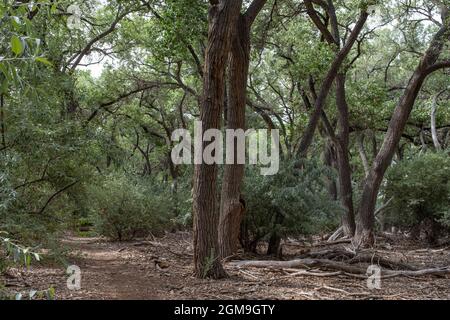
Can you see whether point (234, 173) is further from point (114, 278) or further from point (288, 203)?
point (114, 278)

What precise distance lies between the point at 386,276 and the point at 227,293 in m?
2.99

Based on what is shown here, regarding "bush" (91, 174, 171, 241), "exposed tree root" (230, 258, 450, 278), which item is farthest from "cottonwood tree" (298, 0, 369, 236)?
"bush" (91, 174, 171, 241)

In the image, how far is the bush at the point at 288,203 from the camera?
9.09 meters

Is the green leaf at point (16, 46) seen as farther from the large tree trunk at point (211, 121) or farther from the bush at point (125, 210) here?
the bush at point (125, 210)

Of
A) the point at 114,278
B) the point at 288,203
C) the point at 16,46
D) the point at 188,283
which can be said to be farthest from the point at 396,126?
the point at 16,46

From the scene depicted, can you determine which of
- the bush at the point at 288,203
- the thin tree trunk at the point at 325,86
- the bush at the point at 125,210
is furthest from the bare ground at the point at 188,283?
the thin tree trunk at the point at 325,86

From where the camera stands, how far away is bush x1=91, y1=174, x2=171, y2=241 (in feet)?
41.9

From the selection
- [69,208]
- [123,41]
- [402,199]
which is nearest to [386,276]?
[69,208]

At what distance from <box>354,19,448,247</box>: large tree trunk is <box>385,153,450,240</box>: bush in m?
1.74

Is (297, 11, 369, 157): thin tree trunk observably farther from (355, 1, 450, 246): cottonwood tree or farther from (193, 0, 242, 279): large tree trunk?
(193, 0, 242, 279): large tree trunk

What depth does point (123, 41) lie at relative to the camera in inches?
687

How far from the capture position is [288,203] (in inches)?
358

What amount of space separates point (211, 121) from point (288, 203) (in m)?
3.19

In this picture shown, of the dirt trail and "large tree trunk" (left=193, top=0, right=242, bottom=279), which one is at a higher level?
"large tree trunk" (left=193, top=0, right=242, bottom=279)
